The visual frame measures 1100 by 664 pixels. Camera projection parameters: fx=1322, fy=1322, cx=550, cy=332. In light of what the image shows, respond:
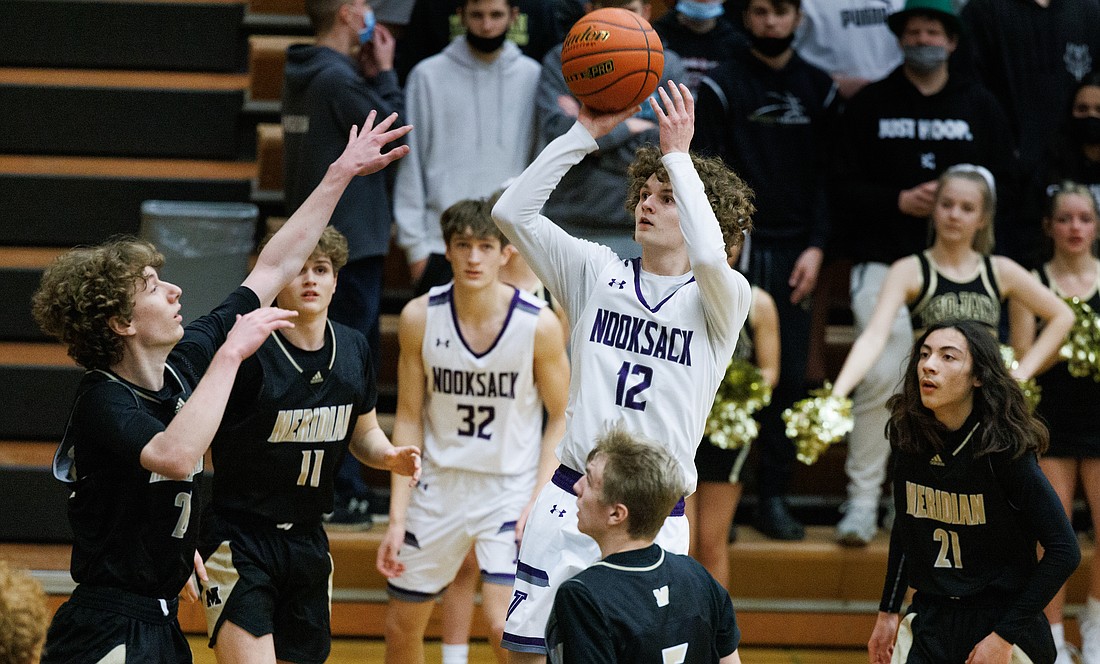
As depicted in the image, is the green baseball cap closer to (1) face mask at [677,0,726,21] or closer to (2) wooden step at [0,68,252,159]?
(1) face mask at [677,0,726,21]

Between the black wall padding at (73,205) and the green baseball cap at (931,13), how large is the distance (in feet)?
13.9

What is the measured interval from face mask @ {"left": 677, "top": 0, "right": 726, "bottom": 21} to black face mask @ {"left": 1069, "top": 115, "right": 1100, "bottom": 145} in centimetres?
203

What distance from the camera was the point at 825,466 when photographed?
7.46 m

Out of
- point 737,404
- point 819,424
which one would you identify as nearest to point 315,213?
point 819,424

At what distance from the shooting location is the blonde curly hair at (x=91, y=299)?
3582 millimetres

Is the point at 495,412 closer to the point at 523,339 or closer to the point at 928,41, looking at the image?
the point at 523,339

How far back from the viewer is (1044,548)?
425 cm

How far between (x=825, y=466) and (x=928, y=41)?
239cm

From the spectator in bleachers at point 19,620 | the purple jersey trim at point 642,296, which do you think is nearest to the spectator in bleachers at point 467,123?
the purple jersey trim at point 642,296

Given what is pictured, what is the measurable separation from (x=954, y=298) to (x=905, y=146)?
1.11 m

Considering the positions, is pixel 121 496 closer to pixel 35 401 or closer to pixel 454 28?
pixel 35 401

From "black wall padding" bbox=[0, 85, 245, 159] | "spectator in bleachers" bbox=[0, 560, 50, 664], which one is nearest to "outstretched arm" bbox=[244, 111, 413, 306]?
"spectator in bleachers" bbox=[0, 560, 50, 664]

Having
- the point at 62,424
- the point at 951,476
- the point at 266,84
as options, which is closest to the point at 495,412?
the point at 951,476

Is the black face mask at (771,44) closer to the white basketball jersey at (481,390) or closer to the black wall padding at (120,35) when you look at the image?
the white basketball jersey at (481,390)
